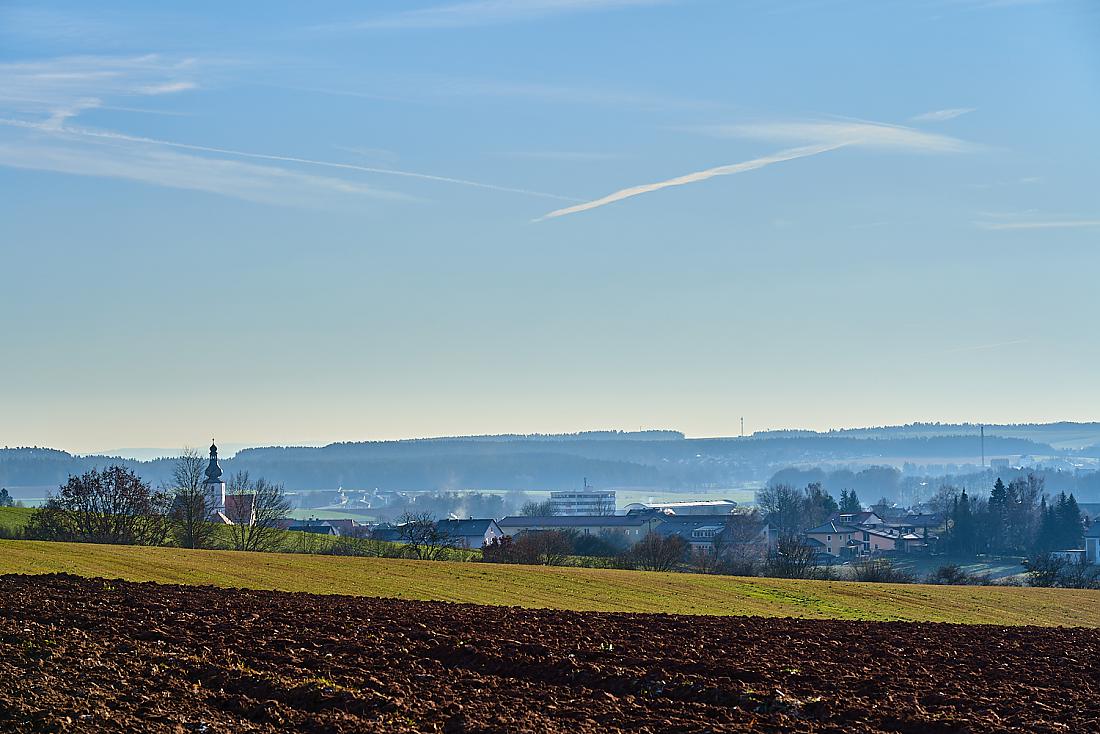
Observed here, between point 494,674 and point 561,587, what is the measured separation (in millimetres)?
29191

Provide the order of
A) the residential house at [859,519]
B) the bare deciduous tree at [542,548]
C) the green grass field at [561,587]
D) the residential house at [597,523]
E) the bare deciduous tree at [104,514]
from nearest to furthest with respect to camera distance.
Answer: the green grass field at [561,587] < the bare deciduous tree at [104,514] < the bare deciduous tree at [542,548] < the residential house at [859,519] < the residential house at [597,523]

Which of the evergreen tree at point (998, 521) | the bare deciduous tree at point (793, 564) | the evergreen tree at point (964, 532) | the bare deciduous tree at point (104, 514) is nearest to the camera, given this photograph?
the bare deciduous tree at point (104, 514)

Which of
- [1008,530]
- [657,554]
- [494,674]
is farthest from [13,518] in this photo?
[1008,530]

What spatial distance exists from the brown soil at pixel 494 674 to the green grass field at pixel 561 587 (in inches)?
590

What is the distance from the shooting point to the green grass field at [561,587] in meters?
40.7

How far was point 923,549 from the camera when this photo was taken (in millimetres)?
133125

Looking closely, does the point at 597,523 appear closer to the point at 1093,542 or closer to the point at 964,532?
the point at 964,532

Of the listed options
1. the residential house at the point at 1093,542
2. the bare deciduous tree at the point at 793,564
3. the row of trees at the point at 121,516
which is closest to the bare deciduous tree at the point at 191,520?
the row of trees at the point at 121,516

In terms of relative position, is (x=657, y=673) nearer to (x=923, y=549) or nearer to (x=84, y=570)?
(x=84, y=570)

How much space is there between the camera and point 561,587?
153ft

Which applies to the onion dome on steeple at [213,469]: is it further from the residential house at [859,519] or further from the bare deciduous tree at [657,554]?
the residential house at [859,519]

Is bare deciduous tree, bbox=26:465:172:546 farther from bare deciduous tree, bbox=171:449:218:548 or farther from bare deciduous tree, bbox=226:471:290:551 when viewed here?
bare deciduous tree, bbox=226:471:290:551

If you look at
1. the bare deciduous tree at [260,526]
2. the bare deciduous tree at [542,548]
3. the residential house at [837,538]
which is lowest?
the residential house at [837,538]

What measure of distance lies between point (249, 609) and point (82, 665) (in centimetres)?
881
